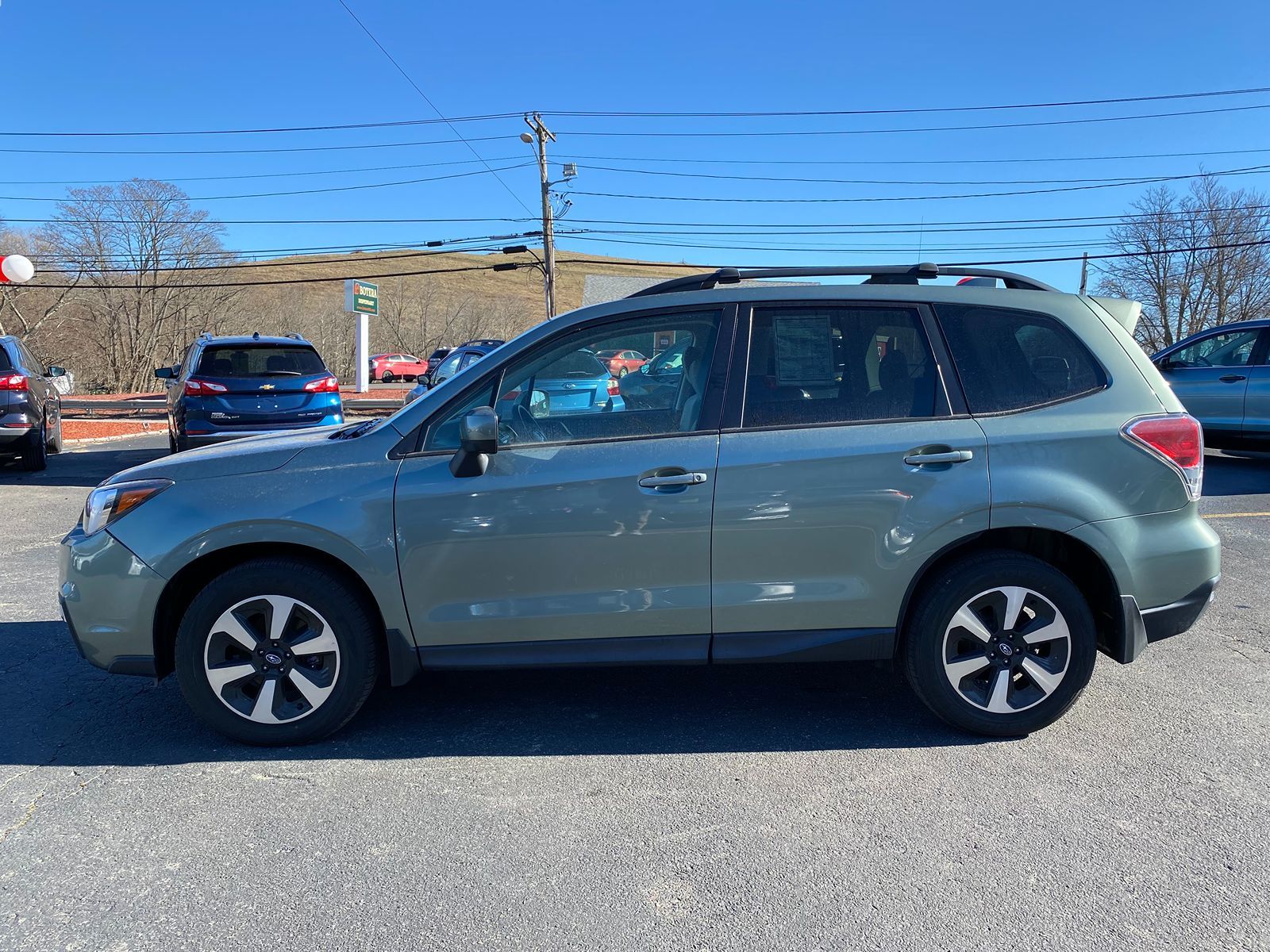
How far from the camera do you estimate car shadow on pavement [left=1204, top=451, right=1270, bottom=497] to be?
1019 cm

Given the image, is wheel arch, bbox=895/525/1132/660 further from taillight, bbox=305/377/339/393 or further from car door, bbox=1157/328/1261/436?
car door, bbox=1157/328/1261/436

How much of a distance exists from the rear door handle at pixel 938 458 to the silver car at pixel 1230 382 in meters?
9.51

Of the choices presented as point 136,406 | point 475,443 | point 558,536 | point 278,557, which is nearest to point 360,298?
point 136,406

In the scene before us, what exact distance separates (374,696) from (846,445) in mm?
2493

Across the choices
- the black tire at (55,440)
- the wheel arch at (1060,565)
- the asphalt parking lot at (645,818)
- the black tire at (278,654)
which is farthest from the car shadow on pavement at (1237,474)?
the black tire at (55,440)

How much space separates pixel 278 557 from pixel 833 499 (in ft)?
7.39

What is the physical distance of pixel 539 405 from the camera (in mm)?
3734

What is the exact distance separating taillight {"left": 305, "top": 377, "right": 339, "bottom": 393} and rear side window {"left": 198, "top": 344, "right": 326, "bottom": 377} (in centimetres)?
16

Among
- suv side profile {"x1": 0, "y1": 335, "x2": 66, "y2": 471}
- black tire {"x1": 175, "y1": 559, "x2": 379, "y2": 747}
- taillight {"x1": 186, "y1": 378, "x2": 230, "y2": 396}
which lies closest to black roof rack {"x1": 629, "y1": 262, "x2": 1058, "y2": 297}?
black tire {"x1": 175, "y1": 559, "x2": 379, "y2": 747}

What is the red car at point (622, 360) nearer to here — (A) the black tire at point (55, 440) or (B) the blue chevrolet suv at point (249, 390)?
(B) the blue chevrolet suv at point (249, 390)

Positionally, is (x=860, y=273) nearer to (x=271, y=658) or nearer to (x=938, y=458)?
(x=938, y=458)

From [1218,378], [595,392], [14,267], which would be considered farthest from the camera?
[14,267]

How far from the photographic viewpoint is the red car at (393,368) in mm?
50250

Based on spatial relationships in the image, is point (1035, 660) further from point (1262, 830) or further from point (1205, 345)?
point (1205, 345)
